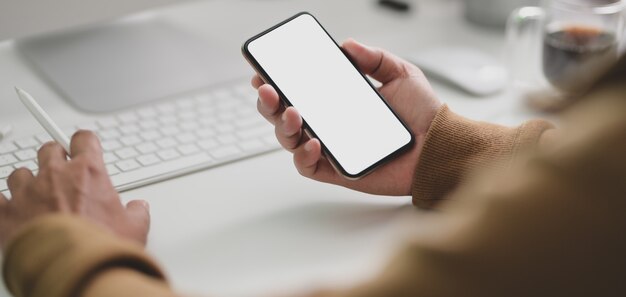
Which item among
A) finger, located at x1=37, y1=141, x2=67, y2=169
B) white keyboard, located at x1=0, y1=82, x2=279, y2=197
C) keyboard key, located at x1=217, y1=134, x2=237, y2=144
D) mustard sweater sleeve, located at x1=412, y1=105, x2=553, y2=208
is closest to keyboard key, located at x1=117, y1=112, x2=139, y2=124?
white keyboard, located at x1=0, y1=82, x2=279, y2=197

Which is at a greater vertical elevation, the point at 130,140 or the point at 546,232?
the point at 546,232

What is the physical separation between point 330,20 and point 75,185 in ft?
2.07

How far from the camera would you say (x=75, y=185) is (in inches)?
24.5

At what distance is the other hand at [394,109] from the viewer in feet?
2.45

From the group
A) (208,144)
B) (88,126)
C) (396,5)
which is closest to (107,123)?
(88,126)

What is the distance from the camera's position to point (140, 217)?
0.69 metres

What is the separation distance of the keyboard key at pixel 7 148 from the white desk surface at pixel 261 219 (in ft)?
0.14

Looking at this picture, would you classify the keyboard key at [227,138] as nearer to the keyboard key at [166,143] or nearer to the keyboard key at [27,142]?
the keyboard key at [166,143]

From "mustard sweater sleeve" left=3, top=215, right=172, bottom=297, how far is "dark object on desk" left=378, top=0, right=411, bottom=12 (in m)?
0.77

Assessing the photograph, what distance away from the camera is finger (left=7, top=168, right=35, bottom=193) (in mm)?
652

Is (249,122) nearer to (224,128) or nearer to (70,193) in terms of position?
(224,128)

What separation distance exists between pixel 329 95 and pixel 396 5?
0.48 metres

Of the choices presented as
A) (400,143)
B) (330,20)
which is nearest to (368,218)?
(400,143)

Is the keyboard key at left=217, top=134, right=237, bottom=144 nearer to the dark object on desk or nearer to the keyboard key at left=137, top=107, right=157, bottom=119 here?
the keyboard key at left=137, top=107, right=157, bottom=119
